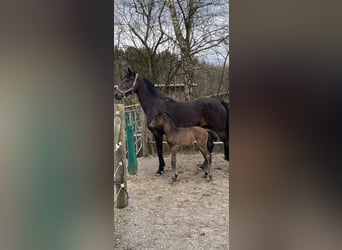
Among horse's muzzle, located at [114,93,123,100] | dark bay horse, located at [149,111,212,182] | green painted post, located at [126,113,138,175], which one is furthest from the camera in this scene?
dark bay horse, located at [149,111,212,182]

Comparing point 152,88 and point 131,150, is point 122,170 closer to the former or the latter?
point 131,150

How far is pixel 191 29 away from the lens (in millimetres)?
935

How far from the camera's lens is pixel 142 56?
0.88 m

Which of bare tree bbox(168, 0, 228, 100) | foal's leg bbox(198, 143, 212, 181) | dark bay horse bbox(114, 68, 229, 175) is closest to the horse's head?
dark bay horse bbox(114, 68, 229, 175)

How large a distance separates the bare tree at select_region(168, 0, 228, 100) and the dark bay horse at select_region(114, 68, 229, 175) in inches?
2.1

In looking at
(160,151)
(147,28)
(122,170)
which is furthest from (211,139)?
(147,28)

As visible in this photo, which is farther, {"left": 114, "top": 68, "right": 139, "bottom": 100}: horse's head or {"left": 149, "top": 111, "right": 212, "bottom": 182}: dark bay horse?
{"left": 149, "top": 111, "right": 212, "bottom": 182}: dark bay horse

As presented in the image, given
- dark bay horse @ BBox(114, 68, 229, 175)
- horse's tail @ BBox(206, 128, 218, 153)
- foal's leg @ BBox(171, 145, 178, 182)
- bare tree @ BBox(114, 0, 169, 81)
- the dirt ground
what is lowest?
the dirt ground

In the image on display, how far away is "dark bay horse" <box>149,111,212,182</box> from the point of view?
3.04 feet

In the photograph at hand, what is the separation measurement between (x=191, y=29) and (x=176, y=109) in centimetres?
27

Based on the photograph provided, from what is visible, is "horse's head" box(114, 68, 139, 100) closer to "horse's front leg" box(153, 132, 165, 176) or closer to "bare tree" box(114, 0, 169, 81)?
"bare tree" box(114, 0, 169, 81)
